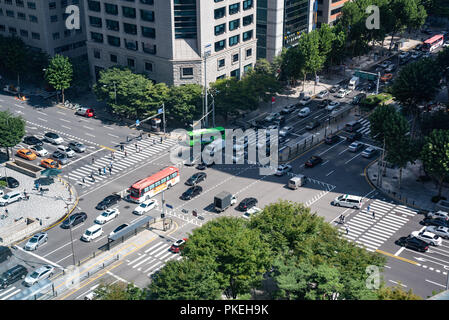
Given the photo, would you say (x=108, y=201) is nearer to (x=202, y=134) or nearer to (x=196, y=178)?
(x=196, y=178)

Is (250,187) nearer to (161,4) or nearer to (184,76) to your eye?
(184,76)

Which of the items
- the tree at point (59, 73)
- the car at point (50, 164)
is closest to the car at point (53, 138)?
the car at point (50, 164)

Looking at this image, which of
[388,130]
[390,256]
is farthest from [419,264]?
[388,130]

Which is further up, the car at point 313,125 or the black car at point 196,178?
the car at point 313,125

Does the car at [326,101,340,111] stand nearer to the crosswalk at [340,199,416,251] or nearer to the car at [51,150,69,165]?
the crosswalk at [340,199,416,251]

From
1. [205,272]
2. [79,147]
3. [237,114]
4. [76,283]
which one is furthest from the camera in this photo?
[237,114]

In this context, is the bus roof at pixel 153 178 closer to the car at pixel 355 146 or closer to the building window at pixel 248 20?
the car at pixel 355 146

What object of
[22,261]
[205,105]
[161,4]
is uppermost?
[161,4]
